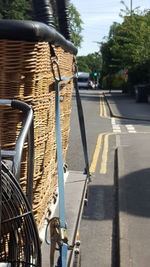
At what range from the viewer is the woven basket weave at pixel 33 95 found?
226cm

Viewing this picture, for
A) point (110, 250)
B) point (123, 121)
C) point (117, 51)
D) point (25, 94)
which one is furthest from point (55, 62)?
point (117, 51)

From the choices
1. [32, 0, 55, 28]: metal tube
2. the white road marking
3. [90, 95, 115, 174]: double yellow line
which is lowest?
the white road marking

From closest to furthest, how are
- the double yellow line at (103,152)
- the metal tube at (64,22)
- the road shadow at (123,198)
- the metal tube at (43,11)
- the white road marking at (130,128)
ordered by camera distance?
the metal tube at (43,11)
the metal tube at (64,22)
the road shadow at (123,198)
the double yellow line at (103,152)
the white road marking at (130,128)

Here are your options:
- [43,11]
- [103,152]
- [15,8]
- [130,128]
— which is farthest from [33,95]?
[15,8]

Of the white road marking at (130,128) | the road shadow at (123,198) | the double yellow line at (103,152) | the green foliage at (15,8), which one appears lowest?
the white road marking at (130,128)

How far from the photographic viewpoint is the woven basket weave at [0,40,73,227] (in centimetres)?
226

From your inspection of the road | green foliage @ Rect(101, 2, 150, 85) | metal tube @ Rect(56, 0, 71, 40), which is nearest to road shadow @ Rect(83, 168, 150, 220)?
the road

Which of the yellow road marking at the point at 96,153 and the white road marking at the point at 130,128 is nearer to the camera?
the yellow road marking at the point at 96,153

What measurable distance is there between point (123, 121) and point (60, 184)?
17.1 metres

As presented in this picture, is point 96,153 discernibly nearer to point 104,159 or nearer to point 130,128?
point 104,159

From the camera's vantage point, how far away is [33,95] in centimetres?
242

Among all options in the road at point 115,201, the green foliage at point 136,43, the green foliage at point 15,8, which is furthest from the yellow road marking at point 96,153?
the green foliage at point 136,43

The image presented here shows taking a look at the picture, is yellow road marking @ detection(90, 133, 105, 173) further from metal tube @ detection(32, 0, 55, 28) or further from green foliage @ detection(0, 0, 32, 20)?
green foliage @ detection(0, 0, 32, 20)

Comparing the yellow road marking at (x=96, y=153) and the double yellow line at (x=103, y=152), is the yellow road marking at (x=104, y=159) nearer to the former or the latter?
the double yellow line at (x=103, y=152)
